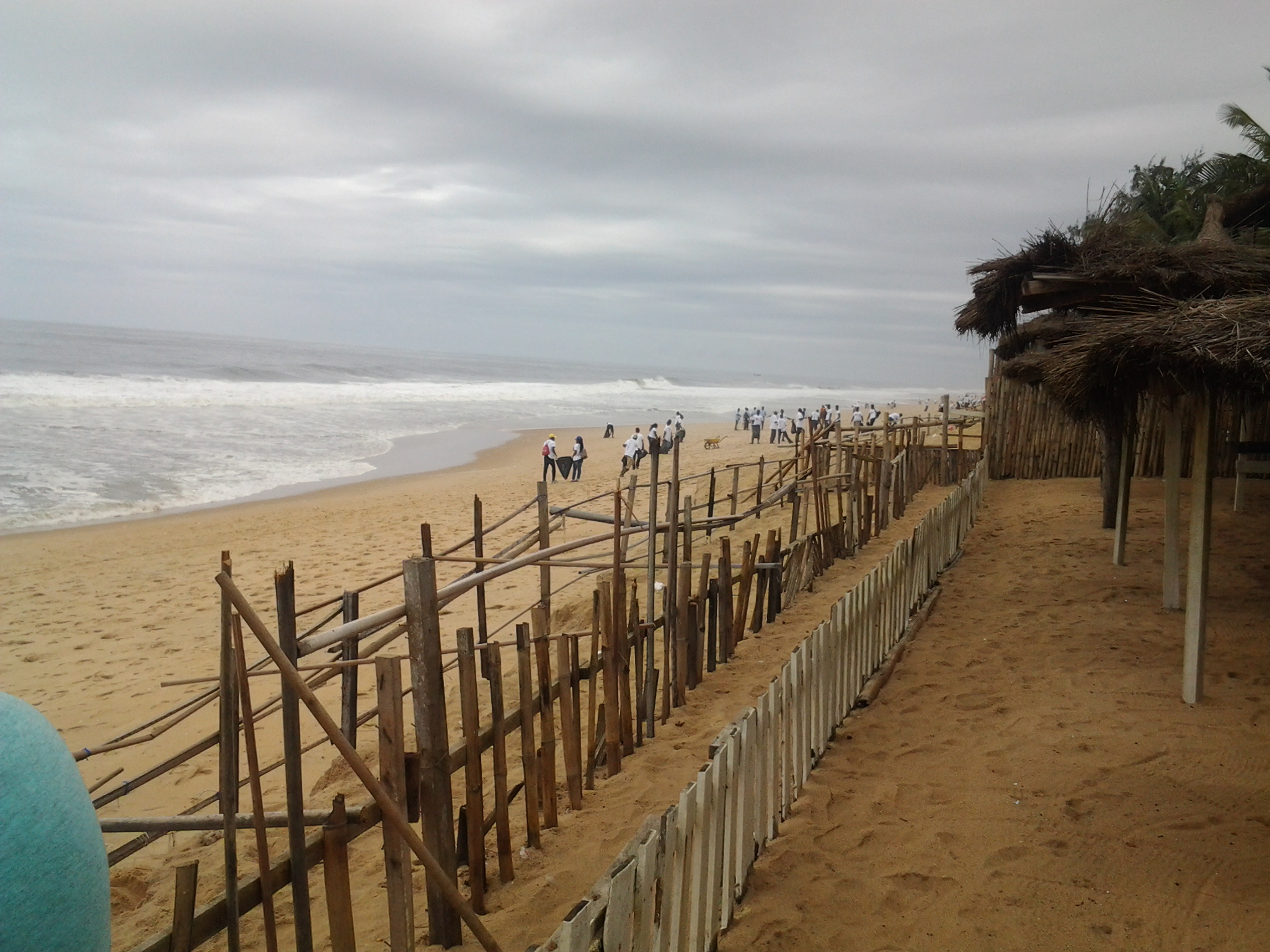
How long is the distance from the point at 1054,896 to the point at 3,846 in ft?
10.4

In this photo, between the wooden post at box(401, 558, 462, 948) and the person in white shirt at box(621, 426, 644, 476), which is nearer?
the wooden post at box(401, 558, 462, 948)

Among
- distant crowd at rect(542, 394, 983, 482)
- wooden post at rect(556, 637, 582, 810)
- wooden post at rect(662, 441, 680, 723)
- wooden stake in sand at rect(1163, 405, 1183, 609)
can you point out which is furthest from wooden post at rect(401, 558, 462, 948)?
distant crowd at rect(542, 394, 983, 482)

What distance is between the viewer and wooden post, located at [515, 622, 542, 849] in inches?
137

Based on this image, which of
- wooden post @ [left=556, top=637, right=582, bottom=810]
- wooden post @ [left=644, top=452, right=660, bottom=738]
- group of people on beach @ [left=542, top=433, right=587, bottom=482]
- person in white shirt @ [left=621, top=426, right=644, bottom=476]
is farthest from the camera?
person in white shirt @ [left=621, top=426, right=644, bottom=476]

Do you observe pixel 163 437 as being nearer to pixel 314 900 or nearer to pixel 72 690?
pixel 72 690

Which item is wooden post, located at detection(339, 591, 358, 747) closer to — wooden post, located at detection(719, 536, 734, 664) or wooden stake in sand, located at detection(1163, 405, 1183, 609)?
wooden post, located at detection(719, 536, 734, 664)

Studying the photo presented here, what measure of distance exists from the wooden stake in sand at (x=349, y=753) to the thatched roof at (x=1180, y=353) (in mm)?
4208

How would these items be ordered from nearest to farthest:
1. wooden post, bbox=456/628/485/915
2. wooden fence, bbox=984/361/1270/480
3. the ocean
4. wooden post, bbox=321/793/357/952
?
1. wooden post, bbox=321/793/357/952
2. wooden post, bbox=456/628/485/915
3. wooden fence, bbox=984/361/1270/480
4. the ocean

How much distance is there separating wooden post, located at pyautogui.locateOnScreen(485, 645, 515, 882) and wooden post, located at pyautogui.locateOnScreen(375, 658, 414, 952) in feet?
2.07

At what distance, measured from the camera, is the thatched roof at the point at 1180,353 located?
14.2ft

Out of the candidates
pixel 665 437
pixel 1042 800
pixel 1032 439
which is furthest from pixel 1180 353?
pixel 665 437

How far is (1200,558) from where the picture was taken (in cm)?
474

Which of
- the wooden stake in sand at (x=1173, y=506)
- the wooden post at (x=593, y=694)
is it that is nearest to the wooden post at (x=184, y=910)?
the wooden post at (x=593, y=694)

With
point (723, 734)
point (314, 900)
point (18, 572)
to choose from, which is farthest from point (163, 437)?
point (723, 734)
